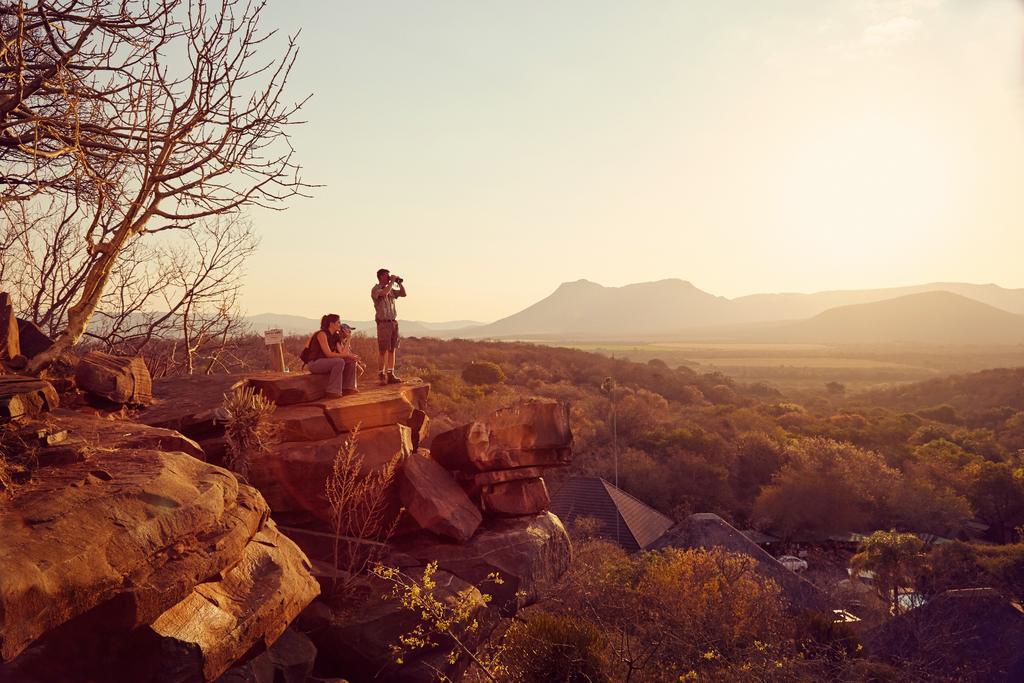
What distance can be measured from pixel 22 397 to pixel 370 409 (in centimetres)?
548

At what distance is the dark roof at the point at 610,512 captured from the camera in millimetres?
28000

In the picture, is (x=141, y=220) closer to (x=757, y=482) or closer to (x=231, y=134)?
(x=231, y=134)

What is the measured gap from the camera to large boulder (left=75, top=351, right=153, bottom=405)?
8.85 m

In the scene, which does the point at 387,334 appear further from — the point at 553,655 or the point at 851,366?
the point at 851,366

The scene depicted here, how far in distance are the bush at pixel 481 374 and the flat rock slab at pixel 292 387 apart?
37682 millimetres

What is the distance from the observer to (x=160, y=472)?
6.52 m

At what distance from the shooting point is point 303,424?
418 inches

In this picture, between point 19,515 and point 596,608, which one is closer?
point 19,515

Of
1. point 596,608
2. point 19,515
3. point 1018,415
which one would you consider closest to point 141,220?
point 19,515

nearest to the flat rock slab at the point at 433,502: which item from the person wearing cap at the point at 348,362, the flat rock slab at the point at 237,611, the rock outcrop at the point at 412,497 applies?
the rock outcrop at the point at 412,497

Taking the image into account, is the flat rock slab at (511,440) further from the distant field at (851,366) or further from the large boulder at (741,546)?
the distant field at (851,366)

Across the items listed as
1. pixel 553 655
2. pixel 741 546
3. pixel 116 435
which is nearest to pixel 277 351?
pixel 116 435

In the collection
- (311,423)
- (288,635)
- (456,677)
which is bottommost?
(456,677)

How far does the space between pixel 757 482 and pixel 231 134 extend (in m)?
43.7
